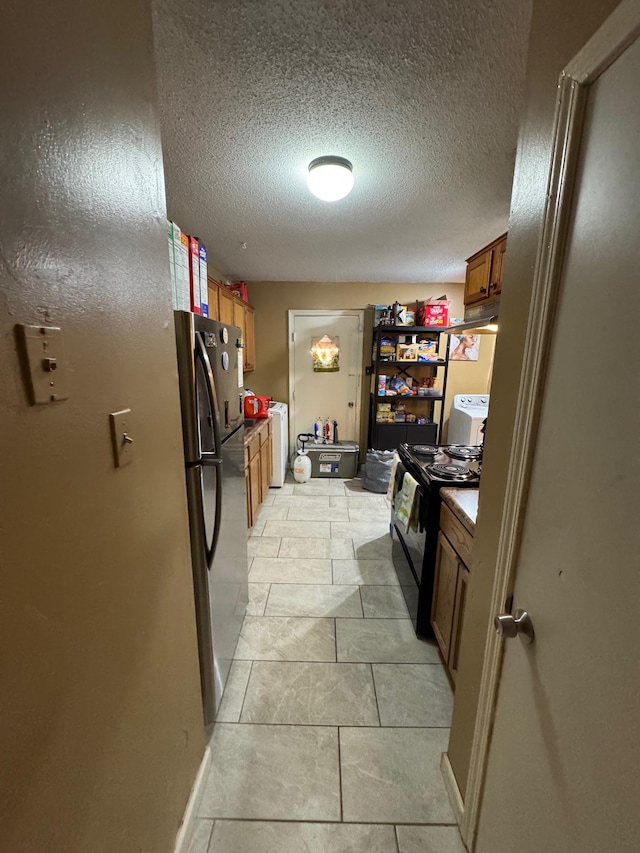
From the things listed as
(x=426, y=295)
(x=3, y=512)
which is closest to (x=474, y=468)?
(x=3, y=512)

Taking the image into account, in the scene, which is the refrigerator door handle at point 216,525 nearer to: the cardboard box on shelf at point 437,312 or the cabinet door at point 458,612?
the cabinet door at point 458,612

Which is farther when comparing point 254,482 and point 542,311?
point 254,482

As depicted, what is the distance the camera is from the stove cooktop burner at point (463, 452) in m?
2.21

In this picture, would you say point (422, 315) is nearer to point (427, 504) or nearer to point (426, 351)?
point (426, 351)

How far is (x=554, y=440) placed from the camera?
→ 27.9 inches

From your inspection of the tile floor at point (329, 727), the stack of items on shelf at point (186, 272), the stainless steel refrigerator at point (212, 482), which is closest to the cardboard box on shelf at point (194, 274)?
the stack of items on shelf at point (186, 272)

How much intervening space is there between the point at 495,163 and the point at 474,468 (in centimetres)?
158

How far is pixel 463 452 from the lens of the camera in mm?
2285

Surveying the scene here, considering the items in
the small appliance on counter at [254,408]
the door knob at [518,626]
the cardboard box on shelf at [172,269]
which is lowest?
the door knob at [518,626]

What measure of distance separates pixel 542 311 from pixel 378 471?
329 cm

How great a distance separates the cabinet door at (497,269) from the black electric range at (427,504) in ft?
3.52

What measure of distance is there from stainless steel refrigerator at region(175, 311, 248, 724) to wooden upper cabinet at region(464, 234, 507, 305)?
1692 millimetres

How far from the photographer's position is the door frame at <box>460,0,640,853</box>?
58 centimetres

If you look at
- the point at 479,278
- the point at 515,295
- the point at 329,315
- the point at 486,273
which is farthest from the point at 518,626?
the point at 329,315
